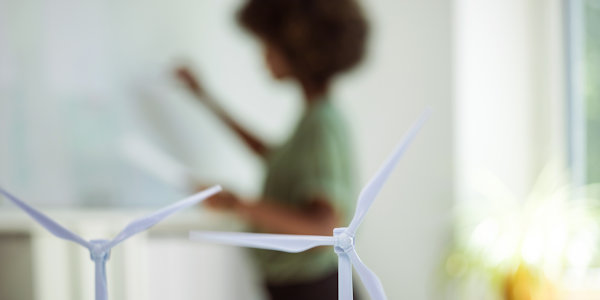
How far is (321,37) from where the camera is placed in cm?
135

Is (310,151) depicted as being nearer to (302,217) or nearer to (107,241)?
(302,217)

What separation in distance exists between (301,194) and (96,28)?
0.97 m

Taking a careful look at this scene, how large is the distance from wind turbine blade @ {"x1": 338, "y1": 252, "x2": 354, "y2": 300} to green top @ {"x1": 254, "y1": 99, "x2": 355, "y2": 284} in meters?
0.70

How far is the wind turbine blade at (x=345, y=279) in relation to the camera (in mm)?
499

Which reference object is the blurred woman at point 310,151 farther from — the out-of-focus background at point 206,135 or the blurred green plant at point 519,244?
the blurred green plant at point 519,244

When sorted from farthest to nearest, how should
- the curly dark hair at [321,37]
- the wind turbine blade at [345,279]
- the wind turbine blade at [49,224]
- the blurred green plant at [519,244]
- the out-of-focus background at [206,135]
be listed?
the out-of-focus background at [206,135] < the blurred green plant at [519,244] < the curly dark hair at [321,37] < the wind turbine blade at [49,224] < the wind turbine blade at [345,279]

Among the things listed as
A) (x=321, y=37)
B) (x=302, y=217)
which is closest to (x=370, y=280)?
(x=302, y=217)

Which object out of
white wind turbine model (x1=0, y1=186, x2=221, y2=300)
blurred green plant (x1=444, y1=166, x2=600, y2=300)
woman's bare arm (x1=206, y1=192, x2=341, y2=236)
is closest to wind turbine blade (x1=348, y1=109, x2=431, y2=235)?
white wind turbine model (x1=0, y1=186, x2=221, y2=300)

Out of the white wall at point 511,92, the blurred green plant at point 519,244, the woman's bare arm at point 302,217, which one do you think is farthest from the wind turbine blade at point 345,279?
the white wall at point 511,92

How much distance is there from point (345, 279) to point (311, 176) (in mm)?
737

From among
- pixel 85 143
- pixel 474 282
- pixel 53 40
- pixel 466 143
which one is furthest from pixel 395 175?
pixel 53 40

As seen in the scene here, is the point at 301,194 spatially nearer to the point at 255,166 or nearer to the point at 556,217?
the point at 255,166

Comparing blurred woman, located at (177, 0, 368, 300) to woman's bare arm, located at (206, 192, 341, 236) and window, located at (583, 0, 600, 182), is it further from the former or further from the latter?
window, located at (583, 0, 600, 182)

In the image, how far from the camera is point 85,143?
70.9 inches
